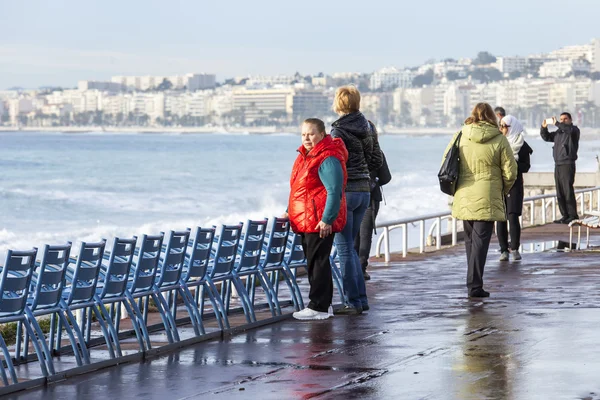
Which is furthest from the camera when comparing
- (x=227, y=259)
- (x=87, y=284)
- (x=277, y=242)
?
(x=277, y=242)

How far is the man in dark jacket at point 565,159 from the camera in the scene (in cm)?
2081

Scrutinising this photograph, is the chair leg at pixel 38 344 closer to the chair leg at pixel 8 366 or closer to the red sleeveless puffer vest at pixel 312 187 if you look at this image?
the chair leg at pixel 8 366

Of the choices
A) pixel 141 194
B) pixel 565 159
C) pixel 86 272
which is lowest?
pixel 141 194

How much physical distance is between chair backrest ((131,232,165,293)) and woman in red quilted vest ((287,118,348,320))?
1349 millimetres

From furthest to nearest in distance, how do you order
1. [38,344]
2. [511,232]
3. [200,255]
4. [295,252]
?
[511,232], [295,252], [200,255], [38,344]

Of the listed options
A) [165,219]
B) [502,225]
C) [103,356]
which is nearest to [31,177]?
[165,219]

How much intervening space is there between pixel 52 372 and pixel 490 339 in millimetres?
2970

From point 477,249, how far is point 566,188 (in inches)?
382

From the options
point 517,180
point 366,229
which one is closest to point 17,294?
point 366,229

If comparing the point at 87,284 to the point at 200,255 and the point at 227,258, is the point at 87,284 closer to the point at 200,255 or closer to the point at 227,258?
the point at 200,255

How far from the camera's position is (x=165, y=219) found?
187ft

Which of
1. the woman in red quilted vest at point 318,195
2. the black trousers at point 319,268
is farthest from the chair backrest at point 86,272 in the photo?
the black trousers at point 319,268

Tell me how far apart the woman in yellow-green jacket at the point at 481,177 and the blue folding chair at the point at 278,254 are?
160 centimetres

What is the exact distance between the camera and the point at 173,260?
9.98 m
